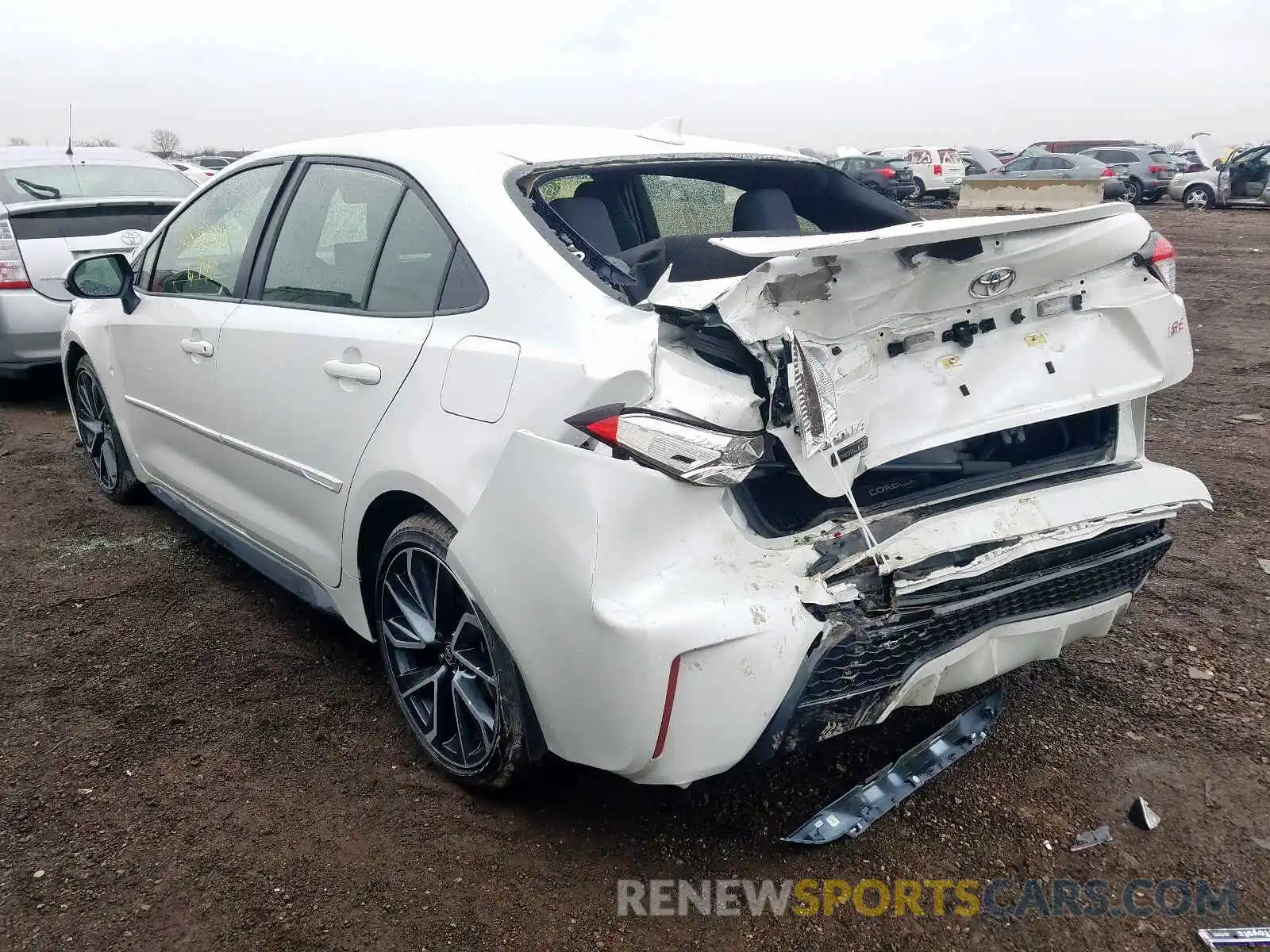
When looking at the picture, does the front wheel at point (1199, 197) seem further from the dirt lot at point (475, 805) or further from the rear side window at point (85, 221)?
the rear side window at point (85, 221)

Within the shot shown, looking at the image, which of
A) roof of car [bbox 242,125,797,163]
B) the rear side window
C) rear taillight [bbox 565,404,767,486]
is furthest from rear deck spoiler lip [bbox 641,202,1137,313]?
the rear side window

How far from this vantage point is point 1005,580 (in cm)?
221

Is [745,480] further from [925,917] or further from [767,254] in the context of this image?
[925,917]

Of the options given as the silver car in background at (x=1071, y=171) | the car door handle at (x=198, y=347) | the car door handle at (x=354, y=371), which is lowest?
the car door handle at (x=198, y=347)

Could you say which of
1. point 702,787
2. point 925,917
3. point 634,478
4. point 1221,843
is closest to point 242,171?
point 634,478

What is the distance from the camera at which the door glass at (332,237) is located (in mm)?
2689

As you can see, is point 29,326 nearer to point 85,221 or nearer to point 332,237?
point 85,221

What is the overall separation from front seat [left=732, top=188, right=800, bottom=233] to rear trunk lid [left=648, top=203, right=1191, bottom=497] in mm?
862

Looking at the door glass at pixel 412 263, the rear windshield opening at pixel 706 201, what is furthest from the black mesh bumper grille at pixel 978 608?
the door glass at pixel 412 263

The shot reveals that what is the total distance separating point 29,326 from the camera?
6.14m

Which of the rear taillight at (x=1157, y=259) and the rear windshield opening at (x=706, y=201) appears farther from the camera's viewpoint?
the rear windshield opening at (x=706, y=201)

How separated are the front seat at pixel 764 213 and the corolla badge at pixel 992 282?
911mm

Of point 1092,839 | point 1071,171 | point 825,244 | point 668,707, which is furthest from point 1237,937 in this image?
point 1071,171

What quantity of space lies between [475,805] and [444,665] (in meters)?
0.36
